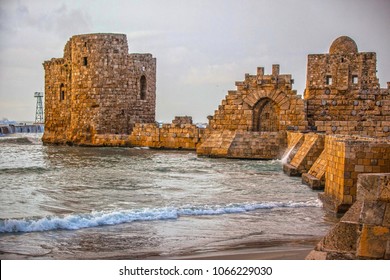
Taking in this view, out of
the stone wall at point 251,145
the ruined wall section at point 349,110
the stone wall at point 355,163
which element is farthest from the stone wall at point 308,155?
the stone wall at point 355,163

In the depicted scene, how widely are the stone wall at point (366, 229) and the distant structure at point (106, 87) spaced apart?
18.0m

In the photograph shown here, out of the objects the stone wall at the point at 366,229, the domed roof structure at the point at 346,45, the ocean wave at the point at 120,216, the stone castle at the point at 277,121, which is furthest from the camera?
the domed roof structure at the point at 346,45

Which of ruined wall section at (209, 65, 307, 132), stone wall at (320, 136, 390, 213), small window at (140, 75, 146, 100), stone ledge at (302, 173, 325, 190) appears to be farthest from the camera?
small window at (140, 75, 146, 100)

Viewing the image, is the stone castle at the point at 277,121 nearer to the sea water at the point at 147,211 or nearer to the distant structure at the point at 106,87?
the distant structure at the point at 106,87

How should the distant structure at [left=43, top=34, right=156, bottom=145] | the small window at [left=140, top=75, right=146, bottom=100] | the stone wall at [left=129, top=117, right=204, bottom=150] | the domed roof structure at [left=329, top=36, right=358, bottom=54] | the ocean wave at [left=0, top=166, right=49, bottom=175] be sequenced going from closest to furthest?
the ocean wave at [left=0, top=166, right=49, bottom=175]
the stone wall at [left=129, top=117, right=204, bottom=150]
the distant structure at [left=43, top=34, right=156, bottom=145]
the small window at [left=140, top=75, right=146, bottom=100]
the domed roof structure at [left=329, top=36, right=358, bottom=54]

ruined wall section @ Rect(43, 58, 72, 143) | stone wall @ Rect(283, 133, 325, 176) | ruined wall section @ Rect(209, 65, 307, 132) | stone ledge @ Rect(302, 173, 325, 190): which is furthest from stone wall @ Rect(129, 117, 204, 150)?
stone ledge @ Rect(302, 173, 325, 190)

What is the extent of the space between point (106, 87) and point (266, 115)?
648cm

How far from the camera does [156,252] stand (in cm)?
540

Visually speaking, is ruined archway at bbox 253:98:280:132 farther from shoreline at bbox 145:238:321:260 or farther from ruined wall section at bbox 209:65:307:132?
shoreline at bbox 145:238:321:260

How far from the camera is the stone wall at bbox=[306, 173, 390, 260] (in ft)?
14.1

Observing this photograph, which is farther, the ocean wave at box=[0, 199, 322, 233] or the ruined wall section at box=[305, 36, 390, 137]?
the ruined wall section at box=[305, 36, 390, 137]

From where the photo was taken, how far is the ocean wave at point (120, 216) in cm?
639

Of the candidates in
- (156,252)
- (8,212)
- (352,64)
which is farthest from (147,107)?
(156,252)

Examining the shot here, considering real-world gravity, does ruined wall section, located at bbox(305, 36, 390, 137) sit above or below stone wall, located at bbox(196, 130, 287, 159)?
above
